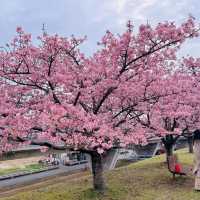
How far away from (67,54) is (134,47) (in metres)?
2.17

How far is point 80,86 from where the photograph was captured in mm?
11016

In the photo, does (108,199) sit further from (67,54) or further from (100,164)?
(67,54)

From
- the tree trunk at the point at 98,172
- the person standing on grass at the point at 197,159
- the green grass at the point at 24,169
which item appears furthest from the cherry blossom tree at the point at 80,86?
the green grass at the point at 24,169

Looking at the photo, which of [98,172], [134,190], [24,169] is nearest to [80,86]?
[98,172]

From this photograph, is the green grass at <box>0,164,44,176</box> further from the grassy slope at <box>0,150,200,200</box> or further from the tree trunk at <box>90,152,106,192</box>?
A: the tree trunk at <box>90,152,106,192</box>

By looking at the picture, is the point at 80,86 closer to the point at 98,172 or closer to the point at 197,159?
the point at 98,172

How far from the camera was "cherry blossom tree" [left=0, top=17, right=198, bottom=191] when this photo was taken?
380 inches

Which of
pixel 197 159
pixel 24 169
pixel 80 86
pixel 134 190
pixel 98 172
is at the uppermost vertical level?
pixel 80 86

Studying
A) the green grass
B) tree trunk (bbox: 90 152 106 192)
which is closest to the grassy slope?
tree trunk (bbox: 90 152 106 192)

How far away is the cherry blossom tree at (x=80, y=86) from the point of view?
31.6 ft

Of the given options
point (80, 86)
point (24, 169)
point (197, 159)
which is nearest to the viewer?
point (80, 86)

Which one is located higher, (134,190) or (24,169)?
(134,190)

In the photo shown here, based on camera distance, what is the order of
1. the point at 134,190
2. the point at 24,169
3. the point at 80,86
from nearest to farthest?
the point at 80,86 < the point at 134,190 < the point at 24,169

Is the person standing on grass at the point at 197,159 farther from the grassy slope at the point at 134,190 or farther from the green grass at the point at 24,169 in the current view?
the green grass at the point at 24,169
